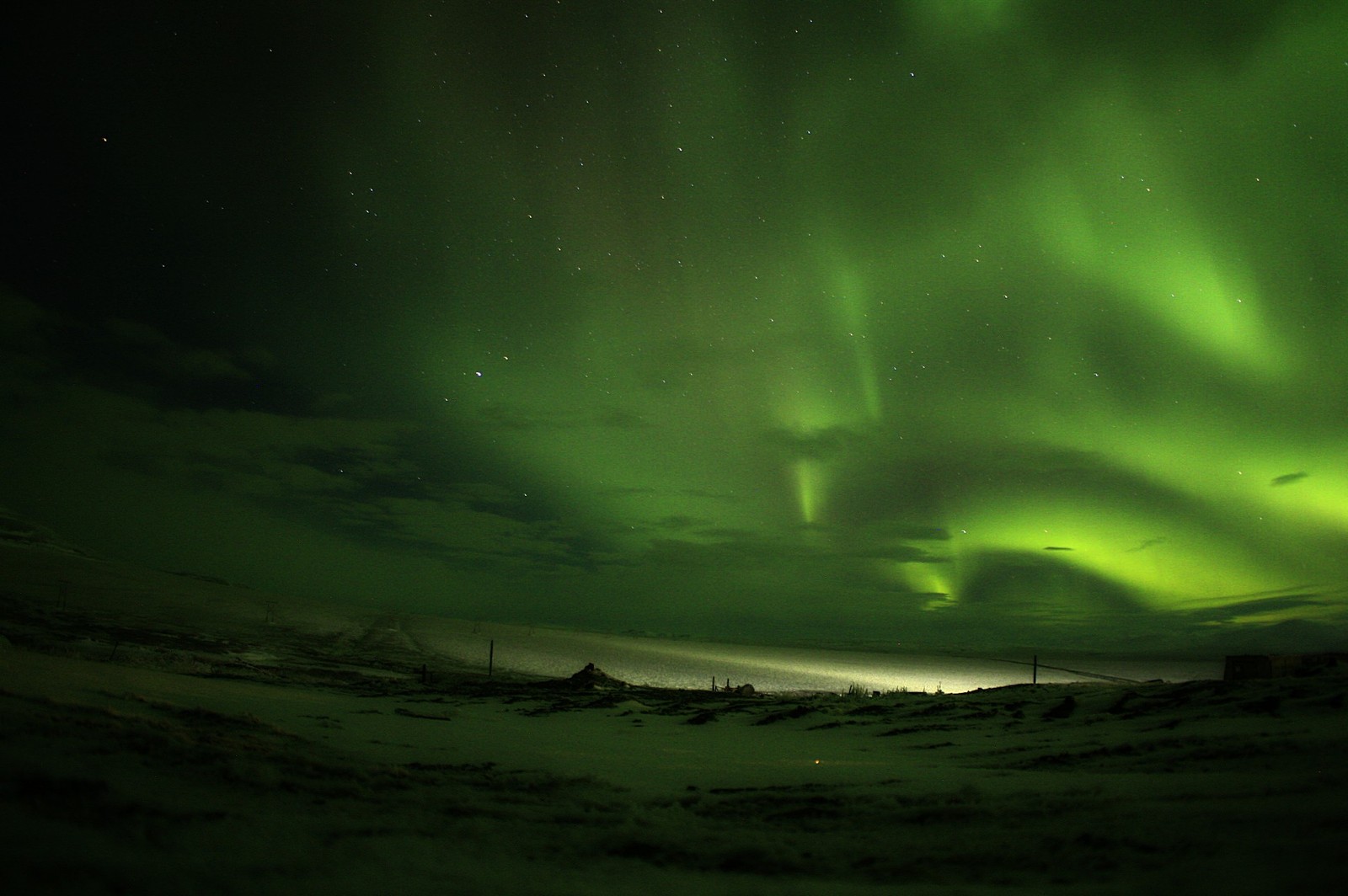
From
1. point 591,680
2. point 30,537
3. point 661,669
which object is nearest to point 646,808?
point 591,680

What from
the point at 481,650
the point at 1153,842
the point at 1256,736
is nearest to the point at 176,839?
the point at 1153,842

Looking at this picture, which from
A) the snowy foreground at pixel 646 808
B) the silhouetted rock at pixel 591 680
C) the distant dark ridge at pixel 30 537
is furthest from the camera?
the distant dark ridge at pixel 30 537

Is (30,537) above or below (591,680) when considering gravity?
above

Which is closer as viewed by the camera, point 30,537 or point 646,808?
point 646,808

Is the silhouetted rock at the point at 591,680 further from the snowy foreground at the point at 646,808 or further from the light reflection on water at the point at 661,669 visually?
the snowy foreground at the point at 646,808

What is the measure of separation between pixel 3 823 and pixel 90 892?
74 centimetres

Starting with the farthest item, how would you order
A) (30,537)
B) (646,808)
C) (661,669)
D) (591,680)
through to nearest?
(30,537), (661,669), (591,680), (646,808)

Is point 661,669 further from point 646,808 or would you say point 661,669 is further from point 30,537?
point 30,537

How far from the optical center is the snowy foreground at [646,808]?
260 centimetres

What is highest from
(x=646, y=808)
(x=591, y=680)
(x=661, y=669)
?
(x=646, y=808)

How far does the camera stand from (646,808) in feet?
14.9

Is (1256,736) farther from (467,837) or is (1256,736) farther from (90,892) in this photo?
(90,892)

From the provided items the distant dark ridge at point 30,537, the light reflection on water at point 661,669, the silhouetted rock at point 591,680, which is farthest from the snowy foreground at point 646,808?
the distant dark ridge at point 30,537

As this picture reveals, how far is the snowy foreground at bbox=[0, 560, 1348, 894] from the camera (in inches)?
103
